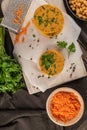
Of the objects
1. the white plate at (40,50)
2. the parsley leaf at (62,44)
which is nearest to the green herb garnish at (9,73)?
the white plate at (40,50)

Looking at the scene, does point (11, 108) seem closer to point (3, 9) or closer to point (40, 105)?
point (40, 105)

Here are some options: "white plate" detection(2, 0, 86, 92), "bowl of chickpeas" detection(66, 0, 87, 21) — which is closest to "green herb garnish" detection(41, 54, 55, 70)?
"white plate" detection(2, 0, 86, 92)

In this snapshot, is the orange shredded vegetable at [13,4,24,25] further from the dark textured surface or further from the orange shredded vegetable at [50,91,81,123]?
the orange shredded vegetable at [50,91,81,123]

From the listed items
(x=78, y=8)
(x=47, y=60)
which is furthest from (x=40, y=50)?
(x=78, y=8)

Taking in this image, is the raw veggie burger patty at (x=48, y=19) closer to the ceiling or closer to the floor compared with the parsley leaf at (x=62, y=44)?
closer to the ceiling

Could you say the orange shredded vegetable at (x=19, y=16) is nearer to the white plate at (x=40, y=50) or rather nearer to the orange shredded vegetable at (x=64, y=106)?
the white plate at (x=40, y=50)

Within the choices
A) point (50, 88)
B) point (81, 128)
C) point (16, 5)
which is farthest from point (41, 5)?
point (81, 128)
